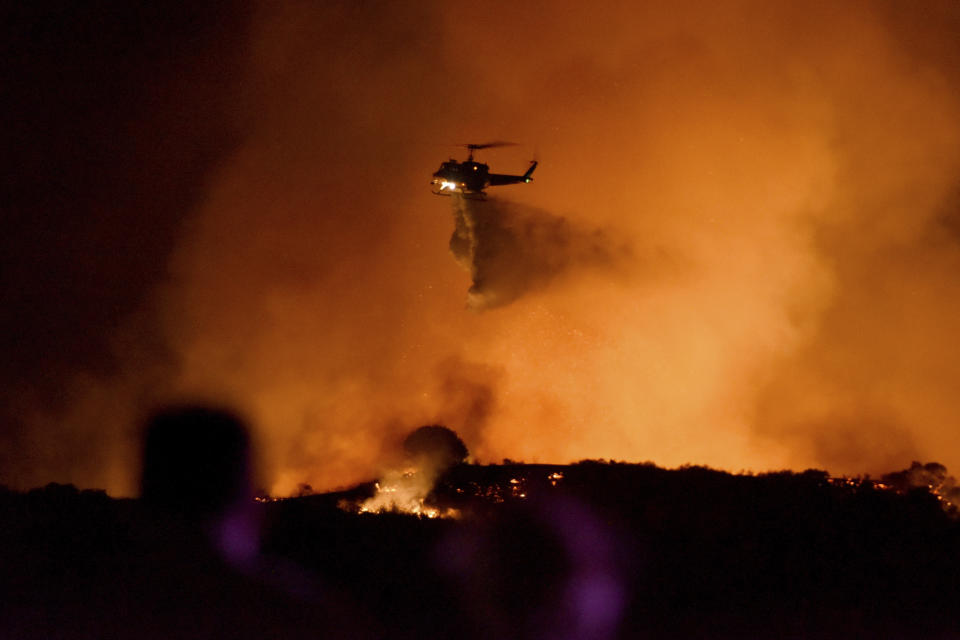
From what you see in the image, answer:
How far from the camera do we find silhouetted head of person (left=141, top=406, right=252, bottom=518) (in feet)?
71.2

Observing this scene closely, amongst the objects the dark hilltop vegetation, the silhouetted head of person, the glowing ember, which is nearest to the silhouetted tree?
the glowing ember

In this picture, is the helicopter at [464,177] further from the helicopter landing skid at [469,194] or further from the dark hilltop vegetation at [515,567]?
the dark hilltop vegetation at [515,567]

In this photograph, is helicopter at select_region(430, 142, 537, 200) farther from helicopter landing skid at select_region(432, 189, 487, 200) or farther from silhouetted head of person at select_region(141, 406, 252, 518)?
silhouetted head of person at select_region(141, 406, 252, 518)

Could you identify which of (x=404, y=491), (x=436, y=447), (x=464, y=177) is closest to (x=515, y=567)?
(x=404, y=491)

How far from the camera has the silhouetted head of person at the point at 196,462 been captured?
71.2ft

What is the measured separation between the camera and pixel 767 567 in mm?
14094

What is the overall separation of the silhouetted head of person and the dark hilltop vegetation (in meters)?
3.09

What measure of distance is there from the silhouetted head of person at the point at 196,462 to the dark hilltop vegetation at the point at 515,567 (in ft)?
10.1

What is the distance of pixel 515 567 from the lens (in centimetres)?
1368

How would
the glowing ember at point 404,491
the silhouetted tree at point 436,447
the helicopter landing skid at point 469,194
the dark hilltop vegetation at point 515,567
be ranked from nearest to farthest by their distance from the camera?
1. the dark hilltop vegetation at point 515,567
2. the glowing ember at point 404,491
3. the silhouetted tree at point 436,447
4. the helicopter landing skid at point 469,194

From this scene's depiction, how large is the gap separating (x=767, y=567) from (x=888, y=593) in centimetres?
184

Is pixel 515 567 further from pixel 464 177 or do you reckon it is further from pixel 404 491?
pixel 464 177

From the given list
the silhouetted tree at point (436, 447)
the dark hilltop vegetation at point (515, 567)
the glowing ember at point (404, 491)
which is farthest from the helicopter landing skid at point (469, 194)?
the dark hilltop vegetation at point (515, 567)

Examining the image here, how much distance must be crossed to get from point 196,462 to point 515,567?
17.3 meters
